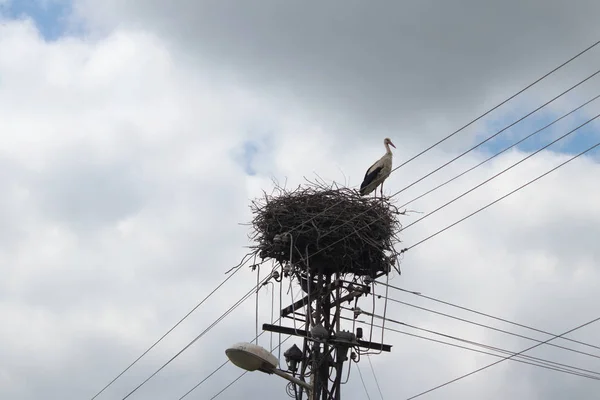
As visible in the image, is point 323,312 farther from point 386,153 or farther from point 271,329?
point 386,153

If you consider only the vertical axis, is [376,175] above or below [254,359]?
above

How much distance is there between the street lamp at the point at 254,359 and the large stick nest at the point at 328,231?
193 centimetres

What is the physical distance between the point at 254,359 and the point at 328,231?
8.87 ft

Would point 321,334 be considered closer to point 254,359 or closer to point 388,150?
point 254,359

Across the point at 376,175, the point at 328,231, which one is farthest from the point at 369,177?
the point at 328,231

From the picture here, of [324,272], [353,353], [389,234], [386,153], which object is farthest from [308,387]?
[386,153]

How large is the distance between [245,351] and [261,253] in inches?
112

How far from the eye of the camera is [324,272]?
12492 mm

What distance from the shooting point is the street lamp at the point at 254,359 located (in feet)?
33.0

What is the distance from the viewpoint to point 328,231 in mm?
12312

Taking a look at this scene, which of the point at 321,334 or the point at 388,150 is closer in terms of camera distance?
the point at 321,334

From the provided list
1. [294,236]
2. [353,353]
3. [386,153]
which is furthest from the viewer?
[386,153]

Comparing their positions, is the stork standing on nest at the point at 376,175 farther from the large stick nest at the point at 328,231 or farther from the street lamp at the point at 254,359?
the street lamp at the point at 254,359

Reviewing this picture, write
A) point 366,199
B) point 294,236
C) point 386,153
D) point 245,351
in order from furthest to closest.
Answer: point 386,153, point 366,199, point 294,236, point 245,351
